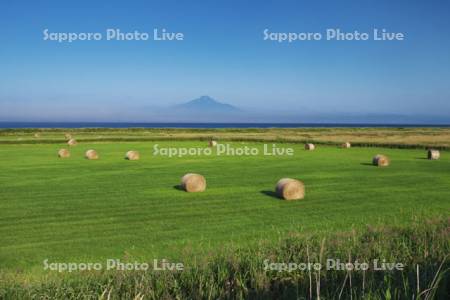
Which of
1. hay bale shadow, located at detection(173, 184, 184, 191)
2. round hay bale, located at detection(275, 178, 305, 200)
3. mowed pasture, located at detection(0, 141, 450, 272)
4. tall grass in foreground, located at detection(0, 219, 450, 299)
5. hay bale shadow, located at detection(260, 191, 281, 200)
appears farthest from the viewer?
hay bale shadow, located at detection(173, 184, 184, 191)

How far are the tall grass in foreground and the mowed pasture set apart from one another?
54.0 inches

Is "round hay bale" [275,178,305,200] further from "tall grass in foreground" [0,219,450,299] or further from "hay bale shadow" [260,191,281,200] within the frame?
"tall grass in foreground" [0,219,450,299]

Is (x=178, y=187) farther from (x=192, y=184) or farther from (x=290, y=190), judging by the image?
(x=290, y=190)

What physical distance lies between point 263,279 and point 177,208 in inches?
362

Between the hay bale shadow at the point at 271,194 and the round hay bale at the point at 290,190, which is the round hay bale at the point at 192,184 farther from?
the round hay bale at the point at 290,190

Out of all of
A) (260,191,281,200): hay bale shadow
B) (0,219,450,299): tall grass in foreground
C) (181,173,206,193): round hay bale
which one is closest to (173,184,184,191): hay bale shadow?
(181,173,206,193): round hay bale

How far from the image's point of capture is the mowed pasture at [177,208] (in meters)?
11.0

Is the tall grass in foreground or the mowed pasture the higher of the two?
the tall grass in foreground

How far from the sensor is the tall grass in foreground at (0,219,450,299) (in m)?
6.12

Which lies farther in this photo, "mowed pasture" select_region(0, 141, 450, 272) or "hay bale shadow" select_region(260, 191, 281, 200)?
"hay bale shadow" select_region(260, 191, 281, 200)

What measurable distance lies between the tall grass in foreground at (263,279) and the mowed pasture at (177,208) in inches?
54.0

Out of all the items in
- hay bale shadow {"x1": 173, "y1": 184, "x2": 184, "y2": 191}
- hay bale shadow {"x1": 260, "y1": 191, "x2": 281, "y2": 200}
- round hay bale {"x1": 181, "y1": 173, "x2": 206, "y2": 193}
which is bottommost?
hay bale shadow {"x1": 260, "y1": 191, "x2": 281, "y2": 200}

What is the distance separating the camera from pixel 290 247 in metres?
8.80

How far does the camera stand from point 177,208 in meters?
15.7
